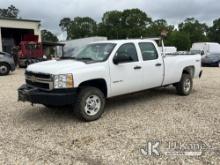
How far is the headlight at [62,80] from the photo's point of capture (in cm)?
620

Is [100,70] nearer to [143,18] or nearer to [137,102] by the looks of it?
[137,102]

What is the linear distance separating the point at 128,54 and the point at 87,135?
2.60 metres

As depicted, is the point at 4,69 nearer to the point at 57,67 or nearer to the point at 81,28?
the point at 57,67

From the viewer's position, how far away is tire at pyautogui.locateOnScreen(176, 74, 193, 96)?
9320 millimetres

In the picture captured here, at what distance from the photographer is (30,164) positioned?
4.57 metres

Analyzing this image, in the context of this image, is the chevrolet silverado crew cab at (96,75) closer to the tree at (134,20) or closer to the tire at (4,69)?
→ the tire at (4,69)

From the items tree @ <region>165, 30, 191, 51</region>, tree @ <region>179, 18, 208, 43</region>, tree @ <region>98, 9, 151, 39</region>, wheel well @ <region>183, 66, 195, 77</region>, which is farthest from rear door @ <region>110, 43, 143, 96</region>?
tree @ <region>179, 18, 208, 43</region>

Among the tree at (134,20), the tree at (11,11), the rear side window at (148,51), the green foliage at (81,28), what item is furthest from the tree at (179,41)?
the rear side window at (148,51)

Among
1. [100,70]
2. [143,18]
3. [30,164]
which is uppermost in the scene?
[143,18]

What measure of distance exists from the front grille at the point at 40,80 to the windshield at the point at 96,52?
1179mm

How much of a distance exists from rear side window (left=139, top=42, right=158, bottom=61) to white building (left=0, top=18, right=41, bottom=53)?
987 inches

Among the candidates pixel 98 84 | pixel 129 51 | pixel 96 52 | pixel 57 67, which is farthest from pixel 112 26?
pixel 57 67

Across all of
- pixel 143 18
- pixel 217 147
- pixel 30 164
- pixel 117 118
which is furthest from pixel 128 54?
pixel 143 18

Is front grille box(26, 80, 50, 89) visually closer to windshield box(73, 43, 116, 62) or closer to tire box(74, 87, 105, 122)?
tire box(74, 87, 105, 122)
